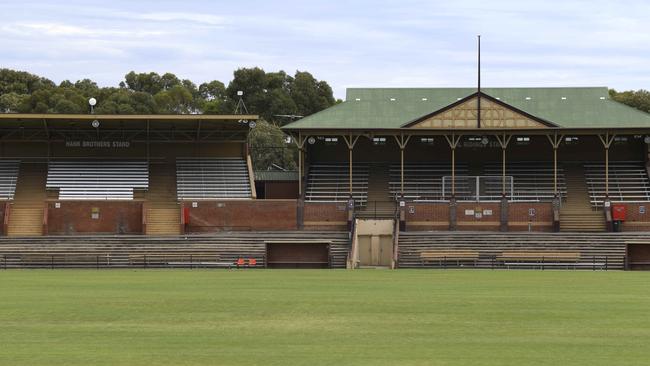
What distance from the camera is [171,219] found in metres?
62.8

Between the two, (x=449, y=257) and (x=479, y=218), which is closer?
(x=449, y=257)

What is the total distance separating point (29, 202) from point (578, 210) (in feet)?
101

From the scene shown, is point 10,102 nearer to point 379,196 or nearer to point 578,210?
point 379,196

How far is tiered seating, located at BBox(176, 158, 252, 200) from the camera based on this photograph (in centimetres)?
6556

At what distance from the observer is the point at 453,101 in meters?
71.1

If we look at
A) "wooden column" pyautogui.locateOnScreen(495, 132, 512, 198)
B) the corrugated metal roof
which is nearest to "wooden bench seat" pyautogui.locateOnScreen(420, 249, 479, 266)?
"wooden column" pyautogui.locateOnScreen(495, 132, 512, 198)

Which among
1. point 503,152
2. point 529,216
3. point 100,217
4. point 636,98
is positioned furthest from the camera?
point 636,98

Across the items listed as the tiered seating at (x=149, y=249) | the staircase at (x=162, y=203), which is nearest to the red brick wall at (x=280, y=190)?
the staircase at (x=162, y=203)

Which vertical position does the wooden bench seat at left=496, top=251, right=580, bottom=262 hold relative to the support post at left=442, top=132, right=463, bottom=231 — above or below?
below

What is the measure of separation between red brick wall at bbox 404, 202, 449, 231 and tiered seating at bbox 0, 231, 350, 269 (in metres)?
4.15

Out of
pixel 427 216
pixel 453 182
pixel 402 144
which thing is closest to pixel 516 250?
pixel 427 216
